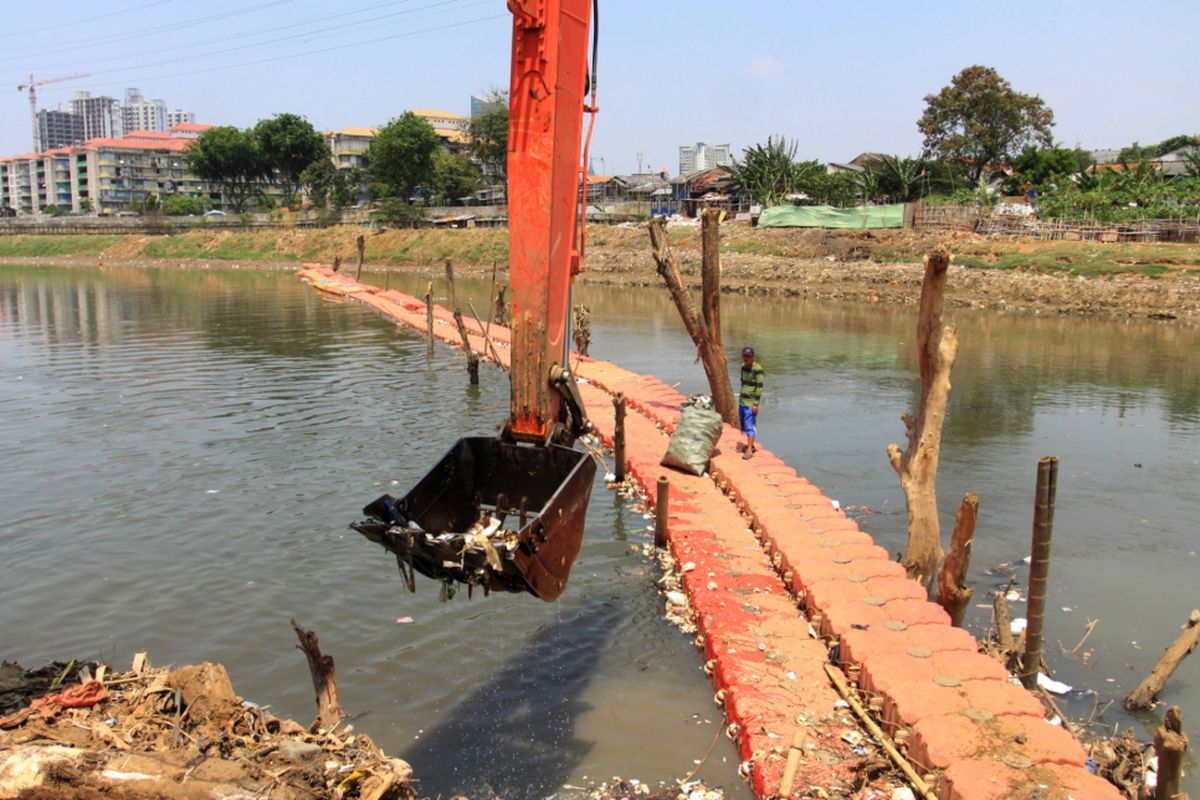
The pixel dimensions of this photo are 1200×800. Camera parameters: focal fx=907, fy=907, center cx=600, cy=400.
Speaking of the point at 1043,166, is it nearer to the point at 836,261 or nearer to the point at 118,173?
the point at 836,261

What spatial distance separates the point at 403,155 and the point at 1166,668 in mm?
67722

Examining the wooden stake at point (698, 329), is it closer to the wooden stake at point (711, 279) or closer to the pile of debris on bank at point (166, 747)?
the wooden stake at point (711, 279)

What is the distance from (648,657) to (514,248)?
10.4 feet

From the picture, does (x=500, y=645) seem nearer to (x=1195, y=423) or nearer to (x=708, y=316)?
(x=708, y=316)

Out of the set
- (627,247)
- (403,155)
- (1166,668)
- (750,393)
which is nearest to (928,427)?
(1166,668)

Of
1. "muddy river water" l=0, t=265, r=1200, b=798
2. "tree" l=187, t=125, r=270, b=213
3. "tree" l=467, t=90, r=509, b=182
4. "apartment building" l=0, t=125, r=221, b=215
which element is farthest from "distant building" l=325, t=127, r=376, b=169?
"muddy river water" l=0, t=265, r=1200, b=798

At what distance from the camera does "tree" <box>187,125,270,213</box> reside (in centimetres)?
7731

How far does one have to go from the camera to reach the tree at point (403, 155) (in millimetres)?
67750

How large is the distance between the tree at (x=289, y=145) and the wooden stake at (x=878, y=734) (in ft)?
265

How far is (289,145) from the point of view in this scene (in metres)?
77.8

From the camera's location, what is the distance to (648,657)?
6.61m

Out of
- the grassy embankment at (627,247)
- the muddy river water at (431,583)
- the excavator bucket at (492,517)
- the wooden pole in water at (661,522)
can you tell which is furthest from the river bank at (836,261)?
the excavator bucket at (492,517)

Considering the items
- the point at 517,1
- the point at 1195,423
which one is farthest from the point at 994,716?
the point at 1195,423

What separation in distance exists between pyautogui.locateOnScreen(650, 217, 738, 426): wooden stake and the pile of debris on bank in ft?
28.4
